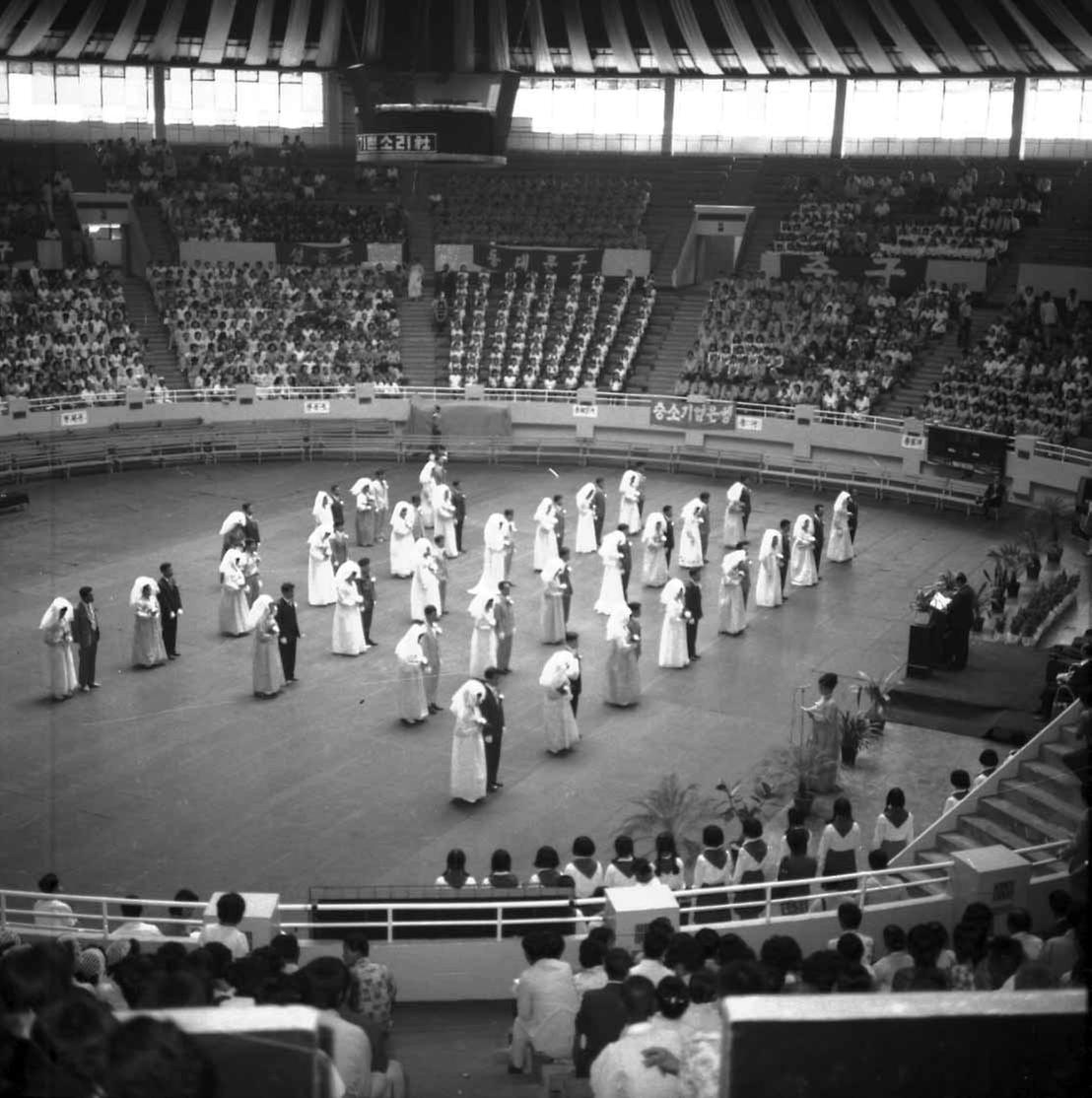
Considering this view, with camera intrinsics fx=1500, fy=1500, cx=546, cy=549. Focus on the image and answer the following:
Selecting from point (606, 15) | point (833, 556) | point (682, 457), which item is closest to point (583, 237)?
point (606, 15)

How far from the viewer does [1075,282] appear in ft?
107

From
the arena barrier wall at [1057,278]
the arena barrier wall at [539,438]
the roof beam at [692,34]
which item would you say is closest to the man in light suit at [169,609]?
the arena barrier wall at [539,438]

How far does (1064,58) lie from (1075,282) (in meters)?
5.20

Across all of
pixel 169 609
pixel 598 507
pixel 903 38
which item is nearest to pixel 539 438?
pixel 598 507

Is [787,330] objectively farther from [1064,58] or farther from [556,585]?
[556,585]

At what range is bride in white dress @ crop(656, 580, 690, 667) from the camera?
17.6 meters

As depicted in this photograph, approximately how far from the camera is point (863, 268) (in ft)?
114

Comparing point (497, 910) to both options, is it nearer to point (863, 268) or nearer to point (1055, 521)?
point (1055, 521)

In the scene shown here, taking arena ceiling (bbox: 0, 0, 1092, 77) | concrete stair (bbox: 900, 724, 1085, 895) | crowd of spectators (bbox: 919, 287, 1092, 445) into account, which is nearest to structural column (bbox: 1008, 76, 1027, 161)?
arena ceiling (bbox: 0, 0, 1092, 77)

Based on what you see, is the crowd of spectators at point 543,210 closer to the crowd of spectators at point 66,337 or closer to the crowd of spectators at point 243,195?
the crowd of spectators at point 243,195

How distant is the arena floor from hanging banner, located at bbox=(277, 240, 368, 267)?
48.3 feet

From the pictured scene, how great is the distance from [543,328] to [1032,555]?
51.9ft

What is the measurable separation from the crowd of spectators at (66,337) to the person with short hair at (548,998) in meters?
23.9

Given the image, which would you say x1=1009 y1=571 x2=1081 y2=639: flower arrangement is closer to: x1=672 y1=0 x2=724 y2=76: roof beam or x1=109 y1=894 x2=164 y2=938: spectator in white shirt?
x1=109 y1=894 x2=164 y2=938: spectator in white shirt
